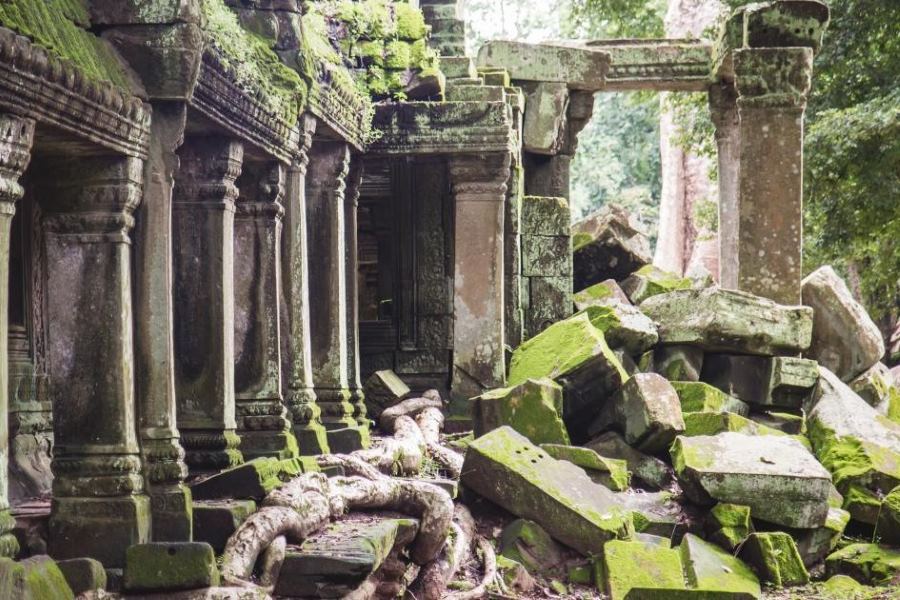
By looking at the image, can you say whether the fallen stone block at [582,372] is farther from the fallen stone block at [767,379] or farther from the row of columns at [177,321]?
the row of columns at [177,321]

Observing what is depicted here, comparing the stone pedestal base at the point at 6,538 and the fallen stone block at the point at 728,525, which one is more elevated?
the stone pedestal base at the point at 6,538

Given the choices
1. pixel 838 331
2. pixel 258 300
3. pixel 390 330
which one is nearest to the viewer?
pixel 258 300

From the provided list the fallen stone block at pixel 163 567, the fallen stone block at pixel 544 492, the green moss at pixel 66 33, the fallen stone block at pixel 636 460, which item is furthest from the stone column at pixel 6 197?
the fallen stone block at pixel 636 460

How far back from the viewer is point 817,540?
30.5 ft

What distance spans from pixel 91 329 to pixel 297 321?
10.4ft

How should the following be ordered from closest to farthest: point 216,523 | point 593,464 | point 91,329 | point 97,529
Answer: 1. point 97,529
2. point 91,329
3. point 216,523
4. point 593,464

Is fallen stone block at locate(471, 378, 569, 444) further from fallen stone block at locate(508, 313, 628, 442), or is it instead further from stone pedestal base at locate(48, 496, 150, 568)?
stone pedestal base at locate(48, 496, 150, 568)

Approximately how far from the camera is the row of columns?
608cm

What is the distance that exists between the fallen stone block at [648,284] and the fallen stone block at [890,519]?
4.34 meters

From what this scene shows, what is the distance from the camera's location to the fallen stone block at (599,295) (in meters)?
13.5

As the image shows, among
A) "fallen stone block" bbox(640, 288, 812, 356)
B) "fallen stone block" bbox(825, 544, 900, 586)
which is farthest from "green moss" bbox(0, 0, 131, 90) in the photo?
"fallen stone block" bbox(640, 288, 812, 356)

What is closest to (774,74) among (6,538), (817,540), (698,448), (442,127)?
(442,127)

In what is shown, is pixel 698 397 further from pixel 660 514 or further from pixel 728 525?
pixel 728 525

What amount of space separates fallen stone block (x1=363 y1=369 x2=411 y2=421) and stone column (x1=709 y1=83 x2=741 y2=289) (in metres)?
4.14
